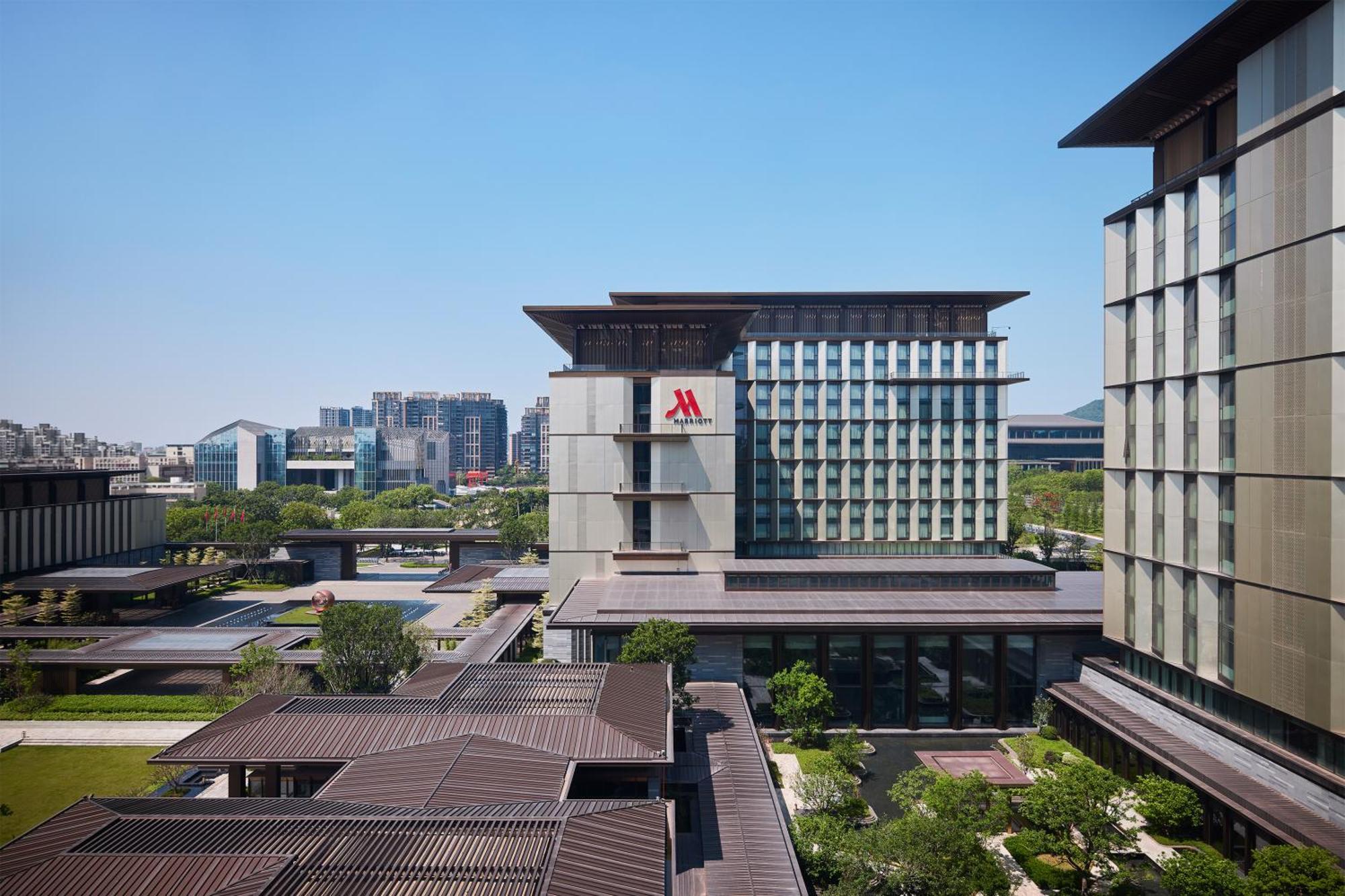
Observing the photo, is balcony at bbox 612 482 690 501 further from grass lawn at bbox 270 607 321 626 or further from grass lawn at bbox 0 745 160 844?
grass lawn at bbox 270 607 321 626

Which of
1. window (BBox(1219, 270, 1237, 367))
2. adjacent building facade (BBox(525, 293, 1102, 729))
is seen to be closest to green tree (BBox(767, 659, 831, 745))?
adjacent building facade (BBox(525, 293, 1102, 729))

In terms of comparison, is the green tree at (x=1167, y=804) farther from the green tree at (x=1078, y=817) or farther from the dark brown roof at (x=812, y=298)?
the dark brown roof at (x=812, y=298)

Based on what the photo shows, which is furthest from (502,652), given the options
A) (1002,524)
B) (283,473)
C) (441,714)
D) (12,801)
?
(283,473)

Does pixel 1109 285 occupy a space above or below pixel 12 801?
above

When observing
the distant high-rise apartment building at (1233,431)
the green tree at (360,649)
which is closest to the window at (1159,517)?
the distant high-rise apartment building at (1233,431)

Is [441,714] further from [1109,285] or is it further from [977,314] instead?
[977,314]

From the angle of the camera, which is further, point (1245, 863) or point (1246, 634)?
point (1246, 634)

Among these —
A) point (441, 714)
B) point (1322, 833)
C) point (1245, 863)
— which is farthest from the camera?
point (441, 714)

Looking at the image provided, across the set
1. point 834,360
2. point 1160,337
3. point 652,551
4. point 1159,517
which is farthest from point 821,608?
point 834,360
